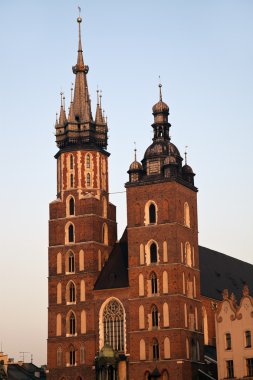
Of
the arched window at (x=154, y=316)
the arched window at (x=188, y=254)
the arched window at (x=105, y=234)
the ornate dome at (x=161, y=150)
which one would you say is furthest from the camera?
the arched window at (x=105, y=234)

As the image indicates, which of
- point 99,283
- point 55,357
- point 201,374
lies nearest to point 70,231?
point 99,283

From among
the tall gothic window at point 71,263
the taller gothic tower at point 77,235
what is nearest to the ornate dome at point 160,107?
the taller gothic tower at point 77,235

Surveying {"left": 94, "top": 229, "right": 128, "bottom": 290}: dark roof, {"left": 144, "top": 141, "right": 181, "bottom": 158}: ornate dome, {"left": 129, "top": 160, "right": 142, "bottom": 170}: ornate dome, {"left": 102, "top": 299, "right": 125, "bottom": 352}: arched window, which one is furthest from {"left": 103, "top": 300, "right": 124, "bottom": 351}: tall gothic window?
{"left": 144, "top": 141, "right": 181, "bottom": 158}: ornate dome

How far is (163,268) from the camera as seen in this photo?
311 feet

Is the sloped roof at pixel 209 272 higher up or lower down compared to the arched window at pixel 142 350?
higher up

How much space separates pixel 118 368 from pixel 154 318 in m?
6.07

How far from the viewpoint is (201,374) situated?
94000 mm

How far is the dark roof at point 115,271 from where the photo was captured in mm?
97812

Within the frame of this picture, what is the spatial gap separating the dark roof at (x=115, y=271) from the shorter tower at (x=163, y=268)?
80.2 inches

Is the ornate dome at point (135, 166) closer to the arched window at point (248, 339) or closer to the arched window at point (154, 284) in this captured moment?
the arched window at point (154, 284)

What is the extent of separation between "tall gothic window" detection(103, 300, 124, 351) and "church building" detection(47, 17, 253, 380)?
0.10 m

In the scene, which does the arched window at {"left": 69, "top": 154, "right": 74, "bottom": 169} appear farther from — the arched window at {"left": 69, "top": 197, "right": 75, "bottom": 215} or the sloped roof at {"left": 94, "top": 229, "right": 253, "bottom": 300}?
the sloped roof at {"left": 94, "top": 229, "right": 253, "bottom": 300}

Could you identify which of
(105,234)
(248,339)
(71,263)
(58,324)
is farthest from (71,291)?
(248,339)

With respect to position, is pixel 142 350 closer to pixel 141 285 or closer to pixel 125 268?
pixel 141 285
